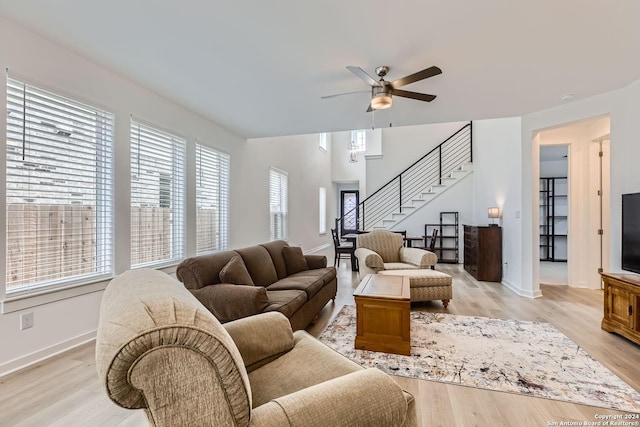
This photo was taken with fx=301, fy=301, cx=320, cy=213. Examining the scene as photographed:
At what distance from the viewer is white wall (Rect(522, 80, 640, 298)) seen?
3248 mm

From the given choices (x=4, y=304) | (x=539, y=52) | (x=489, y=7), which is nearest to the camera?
(x=489, y=7)

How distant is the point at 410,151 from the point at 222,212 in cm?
619

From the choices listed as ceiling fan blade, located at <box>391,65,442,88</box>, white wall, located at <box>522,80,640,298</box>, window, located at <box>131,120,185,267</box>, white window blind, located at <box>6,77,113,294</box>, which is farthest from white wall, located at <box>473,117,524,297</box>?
white window blind, located at <box>6,77,113,294</box>

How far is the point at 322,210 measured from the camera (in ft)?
34.7

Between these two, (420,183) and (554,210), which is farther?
(420,183)

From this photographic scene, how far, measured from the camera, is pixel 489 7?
2047mm

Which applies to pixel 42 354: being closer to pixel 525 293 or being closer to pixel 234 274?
pixel 234 274

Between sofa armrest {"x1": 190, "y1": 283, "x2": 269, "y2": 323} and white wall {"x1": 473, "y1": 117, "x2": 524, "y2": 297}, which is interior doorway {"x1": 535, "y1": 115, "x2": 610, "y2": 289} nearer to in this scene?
white wall {"x1": 473, "y1": 117, "x2": 524, "y2": 297}

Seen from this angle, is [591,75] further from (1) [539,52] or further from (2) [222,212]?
(2) [222,212]

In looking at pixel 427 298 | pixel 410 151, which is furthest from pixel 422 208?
pixel 427 298

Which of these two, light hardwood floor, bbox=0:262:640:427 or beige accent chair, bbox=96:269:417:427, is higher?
beige accent chair, bbox=96:269:417:427

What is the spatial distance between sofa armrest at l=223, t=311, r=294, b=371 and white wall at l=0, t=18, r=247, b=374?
2.04 meters

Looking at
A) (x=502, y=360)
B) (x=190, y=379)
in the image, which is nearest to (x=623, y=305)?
(x=502, y=360)

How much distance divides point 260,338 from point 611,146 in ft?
14.5
